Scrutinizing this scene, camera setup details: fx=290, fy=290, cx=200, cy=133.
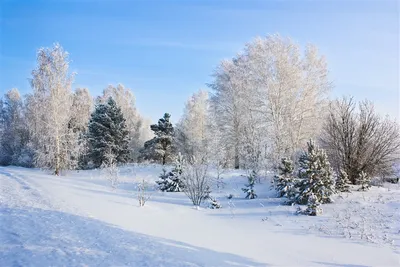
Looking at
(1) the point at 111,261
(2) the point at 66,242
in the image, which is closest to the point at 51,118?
(2) the point at 66,242

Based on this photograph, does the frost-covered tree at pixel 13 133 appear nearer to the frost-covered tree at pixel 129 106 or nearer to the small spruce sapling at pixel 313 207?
the frost-covered tree at pixel 129 106

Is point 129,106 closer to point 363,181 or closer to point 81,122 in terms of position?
point 81,122

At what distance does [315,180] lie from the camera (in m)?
10.5

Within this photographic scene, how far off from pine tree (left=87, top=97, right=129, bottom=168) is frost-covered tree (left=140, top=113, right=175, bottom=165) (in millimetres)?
2740

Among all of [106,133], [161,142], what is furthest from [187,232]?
[161,142]

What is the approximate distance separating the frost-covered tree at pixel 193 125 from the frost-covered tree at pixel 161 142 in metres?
2.22

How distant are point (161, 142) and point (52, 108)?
12.5 m

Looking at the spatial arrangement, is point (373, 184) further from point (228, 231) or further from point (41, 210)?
point (41, 210)

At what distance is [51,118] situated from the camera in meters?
19.5

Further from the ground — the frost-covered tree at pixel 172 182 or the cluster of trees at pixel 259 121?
the cluster of trees at pixel 259 121

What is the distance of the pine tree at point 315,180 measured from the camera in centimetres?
1042

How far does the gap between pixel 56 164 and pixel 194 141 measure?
49.6 ft

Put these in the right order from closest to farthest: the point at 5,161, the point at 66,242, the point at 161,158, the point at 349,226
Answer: the point at 66,242
the point at 349,226
the point at 161,158
the point at 5,161

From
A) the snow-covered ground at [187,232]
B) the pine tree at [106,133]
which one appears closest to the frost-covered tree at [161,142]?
the pine tree at [106,133]
